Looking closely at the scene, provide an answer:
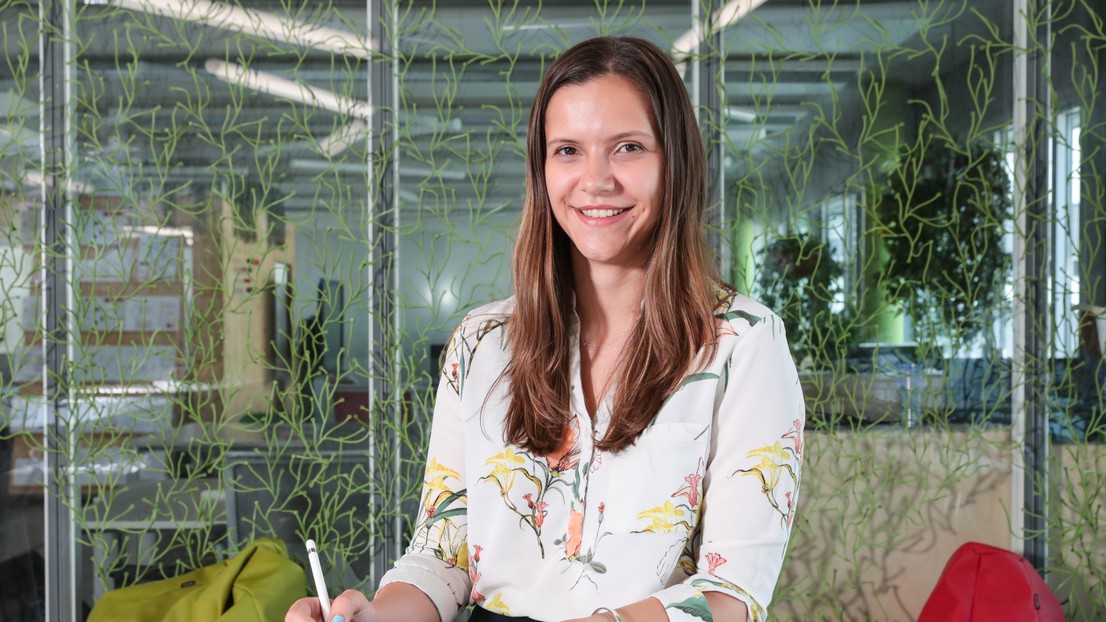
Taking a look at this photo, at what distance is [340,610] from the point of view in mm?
1062

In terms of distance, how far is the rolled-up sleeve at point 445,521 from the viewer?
1.24 meters

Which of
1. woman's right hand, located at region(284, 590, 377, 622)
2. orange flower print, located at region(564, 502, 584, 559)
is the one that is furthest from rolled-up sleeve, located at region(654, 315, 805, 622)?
woman's right hand, located at region(284, 590, 377, 622)

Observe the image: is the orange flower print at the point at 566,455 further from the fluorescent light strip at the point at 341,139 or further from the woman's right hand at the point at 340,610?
the fluorescent light strip at the point at 341,139

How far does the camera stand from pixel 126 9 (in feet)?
9.00

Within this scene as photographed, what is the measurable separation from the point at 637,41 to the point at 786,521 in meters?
0.68

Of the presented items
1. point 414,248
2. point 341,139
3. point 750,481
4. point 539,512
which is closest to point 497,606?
point 539,512

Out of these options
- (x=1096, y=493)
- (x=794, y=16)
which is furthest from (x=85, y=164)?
(x=1096, y=493)

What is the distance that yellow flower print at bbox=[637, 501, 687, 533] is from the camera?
3.74 ft

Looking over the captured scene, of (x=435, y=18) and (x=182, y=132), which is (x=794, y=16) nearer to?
(x=435, y=18)

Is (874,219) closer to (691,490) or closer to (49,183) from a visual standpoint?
(691,490)

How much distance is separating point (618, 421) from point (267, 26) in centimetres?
217

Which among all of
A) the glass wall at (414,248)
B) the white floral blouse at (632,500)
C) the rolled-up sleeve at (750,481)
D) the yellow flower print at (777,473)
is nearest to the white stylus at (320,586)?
the white floral blouse at (632,500)

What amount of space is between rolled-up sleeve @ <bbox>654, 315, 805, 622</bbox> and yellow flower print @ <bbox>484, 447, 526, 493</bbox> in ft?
0.88

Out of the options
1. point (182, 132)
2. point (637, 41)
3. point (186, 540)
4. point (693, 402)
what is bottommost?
point (186, 540)
